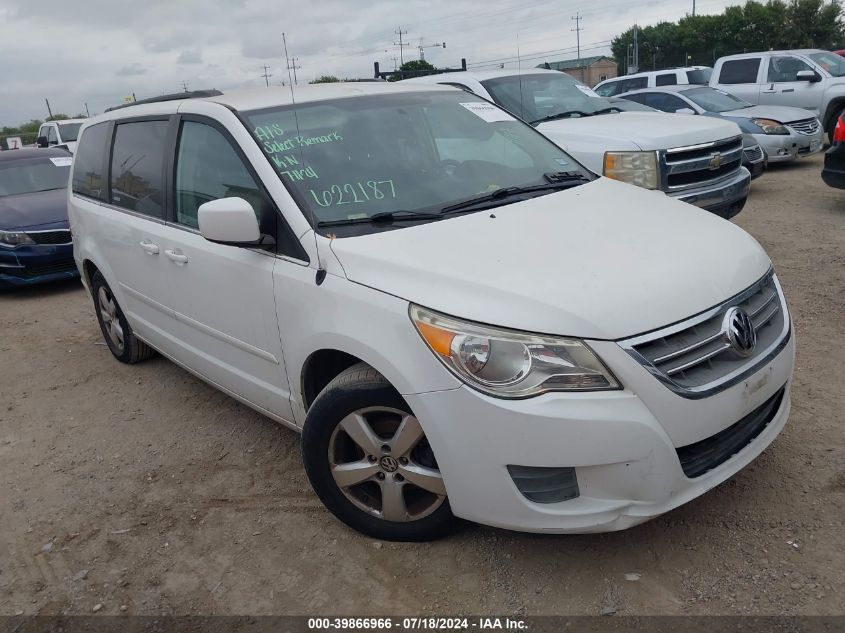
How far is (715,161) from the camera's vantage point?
246 inches

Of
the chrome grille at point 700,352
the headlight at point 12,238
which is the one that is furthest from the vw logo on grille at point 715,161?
the headlight at point 12,238

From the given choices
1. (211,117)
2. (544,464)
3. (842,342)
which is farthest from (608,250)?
(842,342)

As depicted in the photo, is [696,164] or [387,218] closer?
[387,218]

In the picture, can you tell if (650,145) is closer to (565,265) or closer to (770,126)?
(565,265)

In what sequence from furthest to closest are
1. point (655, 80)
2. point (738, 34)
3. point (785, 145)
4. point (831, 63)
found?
point (738, 34) → point (655, 80) → point (831, 63) → point (785, 145)

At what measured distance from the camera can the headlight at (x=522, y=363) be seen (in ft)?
7.46

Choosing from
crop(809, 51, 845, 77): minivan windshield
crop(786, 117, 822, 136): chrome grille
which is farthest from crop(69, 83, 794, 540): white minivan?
crop(809, 51, 845, 77): minivan windshield

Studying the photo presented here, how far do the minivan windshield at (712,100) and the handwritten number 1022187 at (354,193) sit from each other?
882cm

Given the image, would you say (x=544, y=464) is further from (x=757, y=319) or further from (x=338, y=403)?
(x=757, y=319)

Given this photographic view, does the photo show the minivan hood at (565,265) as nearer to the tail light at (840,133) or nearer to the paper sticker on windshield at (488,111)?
the paper sticker on windshield at (488,111)

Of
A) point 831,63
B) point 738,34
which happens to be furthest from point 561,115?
point 738,34

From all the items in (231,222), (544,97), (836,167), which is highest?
(544,97)

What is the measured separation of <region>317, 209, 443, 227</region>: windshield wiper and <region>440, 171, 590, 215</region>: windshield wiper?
0.09 m

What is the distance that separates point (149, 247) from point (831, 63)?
12999 mm
